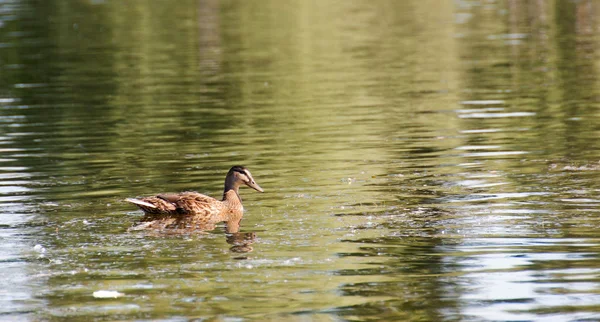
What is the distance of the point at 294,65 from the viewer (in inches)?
1581

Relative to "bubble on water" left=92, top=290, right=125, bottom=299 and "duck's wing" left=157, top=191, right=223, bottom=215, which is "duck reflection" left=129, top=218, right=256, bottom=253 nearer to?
"duck's wing" left=157, top=191, right=223, bottom=215

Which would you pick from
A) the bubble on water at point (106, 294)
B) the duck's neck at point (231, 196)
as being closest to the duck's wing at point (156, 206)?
the duck's neck at point (231, 196)

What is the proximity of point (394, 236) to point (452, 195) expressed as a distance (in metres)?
2.74

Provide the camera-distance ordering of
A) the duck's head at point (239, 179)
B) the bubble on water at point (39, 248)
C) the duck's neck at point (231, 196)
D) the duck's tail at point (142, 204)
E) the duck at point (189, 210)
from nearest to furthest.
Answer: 1. the bubble on water at point (39, 248)
2. the duck's tail at point (142, 204)
3. the duck at point (189, 210)
4. the duck's neck at point (231, 196)
5. the duck's head at point (239, 179)

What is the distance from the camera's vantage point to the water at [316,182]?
11.1 m

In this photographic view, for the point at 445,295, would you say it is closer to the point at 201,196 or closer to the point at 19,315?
the point at 19,315

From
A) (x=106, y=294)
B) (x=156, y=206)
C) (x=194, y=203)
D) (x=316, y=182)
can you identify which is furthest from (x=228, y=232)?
(x=316, y=182)

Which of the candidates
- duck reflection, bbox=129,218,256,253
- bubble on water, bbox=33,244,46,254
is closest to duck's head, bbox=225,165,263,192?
duck reflection, bbox=129,218,256,253

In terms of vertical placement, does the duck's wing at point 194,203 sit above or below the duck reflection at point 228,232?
above

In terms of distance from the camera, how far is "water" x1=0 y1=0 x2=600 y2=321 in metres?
11.1

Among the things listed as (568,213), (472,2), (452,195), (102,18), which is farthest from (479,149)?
(472,2)

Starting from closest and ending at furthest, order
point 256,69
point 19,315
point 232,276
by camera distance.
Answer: point 19,315
point 232,276
point 256,69

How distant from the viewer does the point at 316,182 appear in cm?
1734

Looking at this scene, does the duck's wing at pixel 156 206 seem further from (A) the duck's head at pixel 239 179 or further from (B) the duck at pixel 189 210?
(A) the duck's head at pixel 239 179
